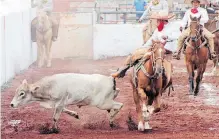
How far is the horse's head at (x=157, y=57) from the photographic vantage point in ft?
35.9

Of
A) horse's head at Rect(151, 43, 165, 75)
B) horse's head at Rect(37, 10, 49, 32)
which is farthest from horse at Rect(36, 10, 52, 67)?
horse's head at Rect(151, 43, 165, 75)

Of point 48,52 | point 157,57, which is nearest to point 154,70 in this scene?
point 157,57

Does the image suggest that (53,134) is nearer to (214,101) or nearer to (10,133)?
(10,133)

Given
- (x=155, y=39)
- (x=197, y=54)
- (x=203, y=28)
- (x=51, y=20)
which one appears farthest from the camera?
(x=51, y=20)

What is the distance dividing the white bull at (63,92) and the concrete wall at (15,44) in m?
5.66

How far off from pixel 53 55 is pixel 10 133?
575 inches

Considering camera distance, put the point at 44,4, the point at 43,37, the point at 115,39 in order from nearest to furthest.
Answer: the point at 43,37 → the point at 115,39 → the point at 44,4

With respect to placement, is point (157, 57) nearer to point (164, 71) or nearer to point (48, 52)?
point (164, 71)

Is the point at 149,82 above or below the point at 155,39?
below

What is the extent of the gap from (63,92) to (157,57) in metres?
1.62

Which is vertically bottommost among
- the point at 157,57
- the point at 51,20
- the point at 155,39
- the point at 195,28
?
the point at 51,20

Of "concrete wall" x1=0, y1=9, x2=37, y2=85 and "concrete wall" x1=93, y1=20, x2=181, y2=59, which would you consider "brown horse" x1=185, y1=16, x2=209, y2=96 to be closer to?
"concrete wall" x1=0, y1=9, x2=37, y2=85

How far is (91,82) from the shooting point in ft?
38.3

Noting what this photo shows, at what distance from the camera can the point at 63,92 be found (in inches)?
447
